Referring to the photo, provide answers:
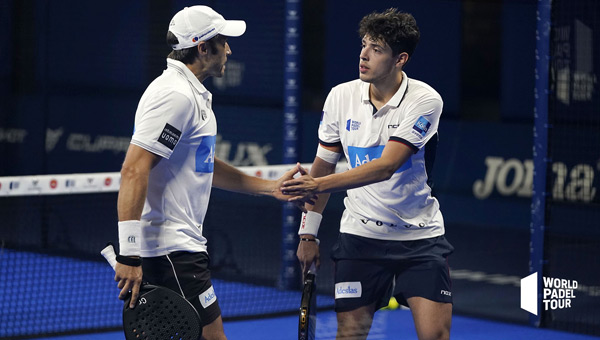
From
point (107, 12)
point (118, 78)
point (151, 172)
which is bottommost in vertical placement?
point (151, 172)

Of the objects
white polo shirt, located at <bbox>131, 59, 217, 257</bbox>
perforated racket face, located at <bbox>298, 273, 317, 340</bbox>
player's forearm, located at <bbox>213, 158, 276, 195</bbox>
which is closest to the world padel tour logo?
perforated racket face, located at <bbox>298, 273, 317, 340</bbox>

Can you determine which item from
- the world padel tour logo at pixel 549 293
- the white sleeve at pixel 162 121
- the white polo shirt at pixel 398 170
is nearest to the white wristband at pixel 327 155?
the white polo shirt at pixel 398 170

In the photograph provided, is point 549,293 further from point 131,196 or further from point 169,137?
point 131,196

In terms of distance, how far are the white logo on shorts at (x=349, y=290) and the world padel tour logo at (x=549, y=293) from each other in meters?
2.94

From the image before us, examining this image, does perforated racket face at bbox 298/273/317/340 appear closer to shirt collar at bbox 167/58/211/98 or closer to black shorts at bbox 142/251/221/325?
black shorts at bbox 142/251/221/325

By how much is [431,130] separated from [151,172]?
1337 mm

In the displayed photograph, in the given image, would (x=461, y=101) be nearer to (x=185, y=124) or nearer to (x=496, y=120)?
(x=496, y=120)

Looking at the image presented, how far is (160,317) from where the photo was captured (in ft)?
14.5

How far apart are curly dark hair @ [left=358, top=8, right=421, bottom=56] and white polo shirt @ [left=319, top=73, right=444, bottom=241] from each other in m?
0.19

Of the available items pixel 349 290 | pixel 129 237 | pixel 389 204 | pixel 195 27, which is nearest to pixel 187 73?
pixel 195 27

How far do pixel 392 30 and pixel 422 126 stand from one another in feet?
1.56

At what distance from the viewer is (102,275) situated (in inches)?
369

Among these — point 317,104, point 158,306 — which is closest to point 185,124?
point 158,306

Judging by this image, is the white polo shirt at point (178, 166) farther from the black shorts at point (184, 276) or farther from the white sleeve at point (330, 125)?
the white sleeve at point (330, 125)
